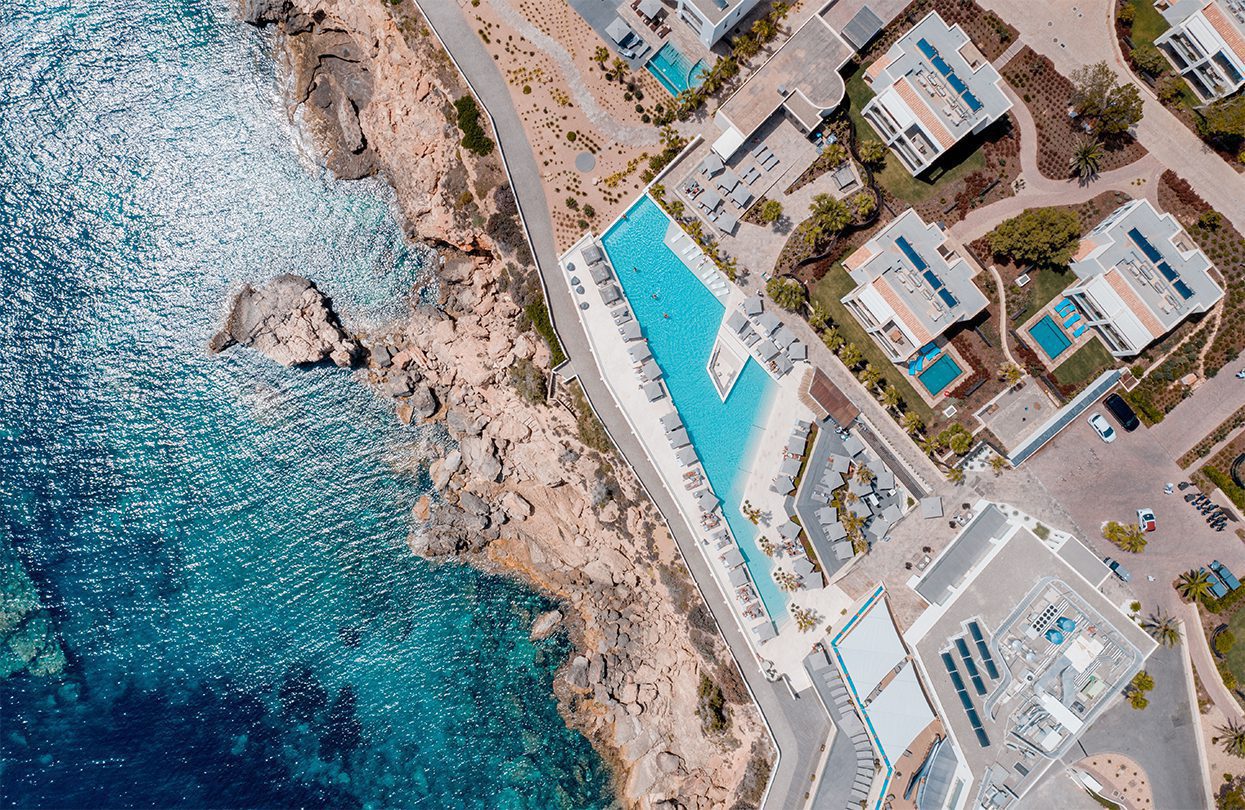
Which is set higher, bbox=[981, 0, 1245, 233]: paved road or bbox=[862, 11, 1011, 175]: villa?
bbox=[981, 0, 1245, 233]: paved road

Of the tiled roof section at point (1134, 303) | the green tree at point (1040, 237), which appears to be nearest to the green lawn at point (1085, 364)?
the tiled roof section at point (1134, 303)

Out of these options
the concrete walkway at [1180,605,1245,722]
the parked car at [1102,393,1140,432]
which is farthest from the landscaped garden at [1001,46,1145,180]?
the concrete walkway at [1180,605,1245,722]

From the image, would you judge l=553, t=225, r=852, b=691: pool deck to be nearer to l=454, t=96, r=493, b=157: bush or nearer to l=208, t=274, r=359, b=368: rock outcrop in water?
l=454, t=96, r=493, b=157: bush

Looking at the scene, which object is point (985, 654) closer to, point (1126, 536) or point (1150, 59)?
point (1126, 536)

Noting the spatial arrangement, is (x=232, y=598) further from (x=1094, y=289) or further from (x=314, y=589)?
(x=1094, y=289)

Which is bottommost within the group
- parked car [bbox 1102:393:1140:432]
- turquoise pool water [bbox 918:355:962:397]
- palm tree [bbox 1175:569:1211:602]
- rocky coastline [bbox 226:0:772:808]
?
rocky coastline [bbox 226:0:772:808]

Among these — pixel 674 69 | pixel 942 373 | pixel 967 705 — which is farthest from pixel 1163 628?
pixel 674 69

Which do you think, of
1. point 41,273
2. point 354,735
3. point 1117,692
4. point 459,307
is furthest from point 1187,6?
point 41,273
